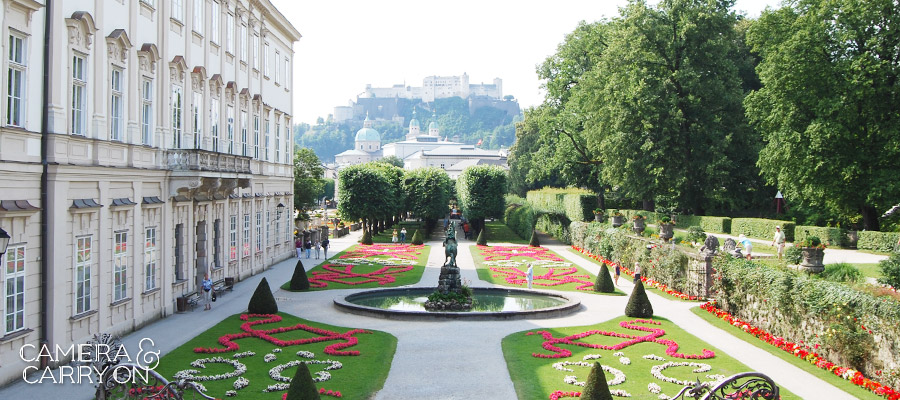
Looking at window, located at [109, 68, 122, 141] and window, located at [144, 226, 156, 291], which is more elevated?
Answer: window, located at [109, 68, 122, 141]

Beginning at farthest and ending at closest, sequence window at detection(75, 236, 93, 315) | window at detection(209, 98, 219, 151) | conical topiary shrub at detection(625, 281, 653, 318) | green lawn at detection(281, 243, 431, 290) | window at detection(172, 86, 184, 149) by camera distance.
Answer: green lawn at detection(281, 243, 431, 290)
window at detection(209, 98, 219, 151)
window at detection(172, 86, 184, 149)
conical topiary shrub at detection(625, 281, 653, 318)
window at detection(75, 236, 93, 315)

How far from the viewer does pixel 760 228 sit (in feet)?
131

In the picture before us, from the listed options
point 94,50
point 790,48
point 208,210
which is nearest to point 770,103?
point 790,48

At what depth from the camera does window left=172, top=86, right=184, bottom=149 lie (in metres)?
25.0

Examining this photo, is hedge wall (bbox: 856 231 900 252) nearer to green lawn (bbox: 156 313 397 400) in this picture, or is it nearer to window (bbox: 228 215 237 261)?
green lawn (bbox: 156 313 397 400)

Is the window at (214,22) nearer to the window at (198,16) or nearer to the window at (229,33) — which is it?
the window at (229,33)

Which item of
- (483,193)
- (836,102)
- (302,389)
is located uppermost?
(836,102)

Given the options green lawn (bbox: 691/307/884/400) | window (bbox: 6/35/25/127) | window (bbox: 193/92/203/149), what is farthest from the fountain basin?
window (bbox: 6/35/25/127)

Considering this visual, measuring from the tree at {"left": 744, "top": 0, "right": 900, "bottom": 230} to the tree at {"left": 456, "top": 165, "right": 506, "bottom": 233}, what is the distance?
25.8 m

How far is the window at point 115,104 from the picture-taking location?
20.1m

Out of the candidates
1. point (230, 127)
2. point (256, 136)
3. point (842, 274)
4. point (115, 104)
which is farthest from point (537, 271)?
point (115, 104)

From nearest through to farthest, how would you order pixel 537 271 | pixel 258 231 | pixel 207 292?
pixel 207 292 → pixel 258 231 → pixel 537 271

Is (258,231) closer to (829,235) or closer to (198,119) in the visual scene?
(198,119)

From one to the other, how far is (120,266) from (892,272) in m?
20.6
